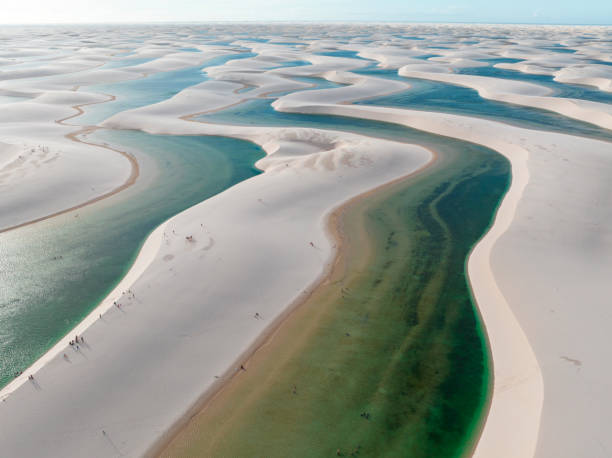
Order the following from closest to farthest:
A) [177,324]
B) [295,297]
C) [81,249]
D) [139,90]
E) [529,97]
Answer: [177,324], [295,297], [81,249], [529,97], [139,90]

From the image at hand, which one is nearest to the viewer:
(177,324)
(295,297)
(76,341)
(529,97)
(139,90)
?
(76,341)

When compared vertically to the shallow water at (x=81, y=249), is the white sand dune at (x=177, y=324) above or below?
above

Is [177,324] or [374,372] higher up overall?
[177,324]

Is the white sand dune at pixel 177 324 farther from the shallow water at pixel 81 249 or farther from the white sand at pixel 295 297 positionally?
the shallow water at pixel 81 249

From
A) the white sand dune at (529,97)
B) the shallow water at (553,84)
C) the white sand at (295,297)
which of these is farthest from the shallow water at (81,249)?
the shallow water at (553,84)

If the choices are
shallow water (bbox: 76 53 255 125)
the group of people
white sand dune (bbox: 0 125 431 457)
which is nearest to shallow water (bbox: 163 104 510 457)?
white sand dune (bbox: 0 125 431 457)

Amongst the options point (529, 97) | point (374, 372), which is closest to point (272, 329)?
point (374, 372)

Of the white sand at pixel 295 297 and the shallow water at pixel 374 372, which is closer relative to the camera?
the white sand at pixel 295 297

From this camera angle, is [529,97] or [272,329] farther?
[529,97]

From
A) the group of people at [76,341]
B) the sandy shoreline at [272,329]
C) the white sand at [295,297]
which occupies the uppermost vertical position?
the group of people at [76,341]

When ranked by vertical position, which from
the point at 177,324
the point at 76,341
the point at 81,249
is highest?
the point at 76,341

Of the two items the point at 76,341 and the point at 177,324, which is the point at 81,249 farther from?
the point at 177,324

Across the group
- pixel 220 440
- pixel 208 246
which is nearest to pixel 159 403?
pixel 220 440

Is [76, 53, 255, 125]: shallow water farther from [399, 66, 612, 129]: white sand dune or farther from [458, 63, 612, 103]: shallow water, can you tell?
[458, 63, 612, 103]: shallow water
